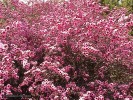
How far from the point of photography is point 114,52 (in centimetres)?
651

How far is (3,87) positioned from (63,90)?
0.84 m

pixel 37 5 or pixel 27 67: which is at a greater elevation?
pixel 37 5

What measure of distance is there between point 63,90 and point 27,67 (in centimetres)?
60

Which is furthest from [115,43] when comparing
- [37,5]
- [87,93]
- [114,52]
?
[37,5]

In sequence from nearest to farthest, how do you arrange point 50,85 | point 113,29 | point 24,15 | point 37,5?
point 50,85, point 113,29, point 24,15, point 37,5

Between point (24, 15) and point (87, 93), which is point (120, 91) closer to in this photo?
point (87, 93)

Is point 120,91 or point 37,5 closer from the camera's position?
point 120,91

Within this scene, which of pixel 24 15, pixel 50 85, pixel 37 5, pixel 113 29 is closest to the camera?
pixel 50 85

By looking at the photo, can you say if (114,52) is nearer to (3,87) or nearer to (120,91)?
(120,91)

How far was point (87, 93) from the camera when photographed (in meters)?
5.95

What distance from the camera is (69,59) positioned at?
6.56 metres

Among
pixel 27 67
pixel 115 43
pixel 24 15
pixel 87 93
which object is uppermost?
pixel 24 15

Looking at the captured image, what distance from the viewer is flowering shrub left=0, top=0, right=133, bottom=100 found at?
20.0ft

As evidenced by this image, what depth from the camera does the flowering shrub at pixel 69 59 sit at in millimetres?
6098
